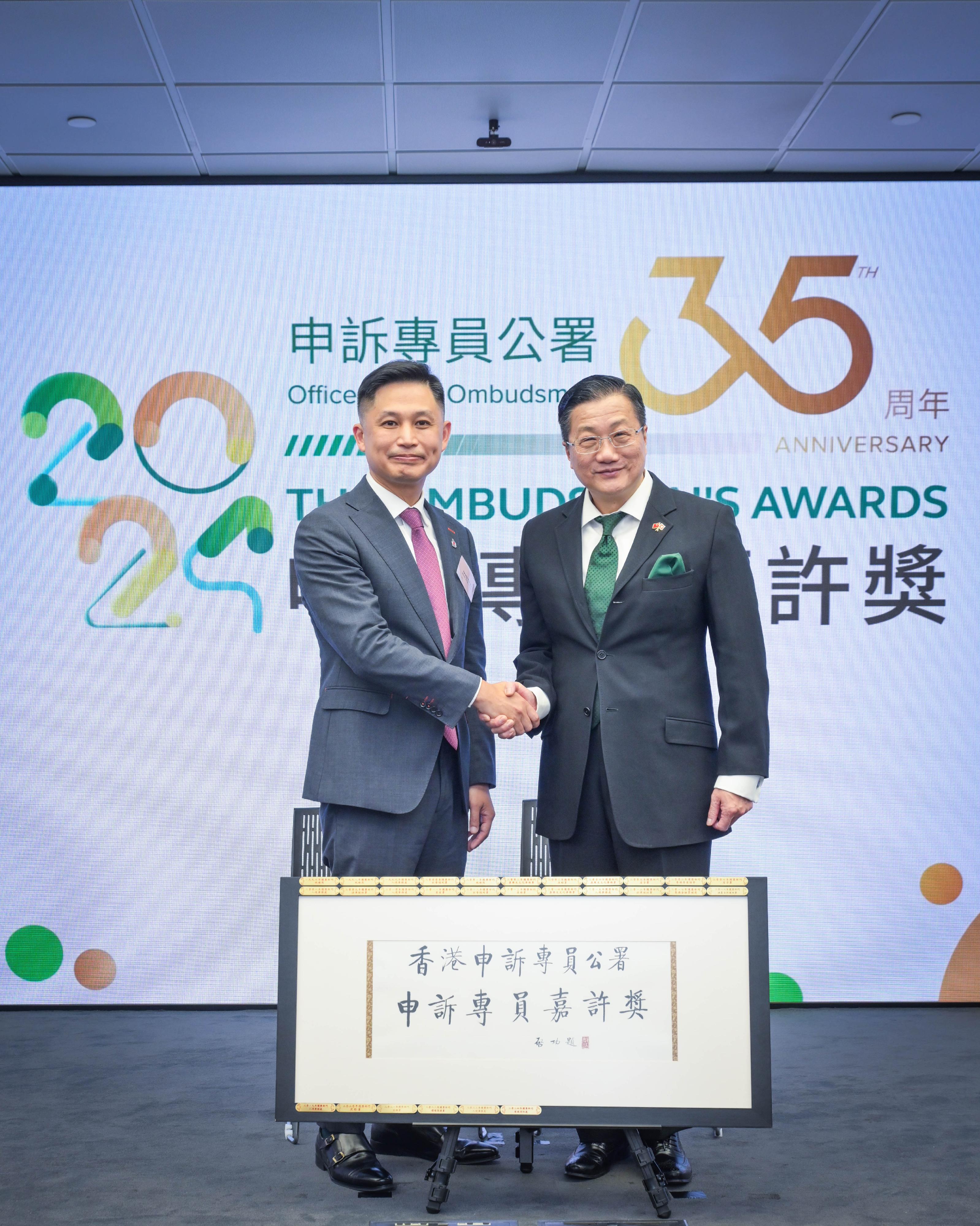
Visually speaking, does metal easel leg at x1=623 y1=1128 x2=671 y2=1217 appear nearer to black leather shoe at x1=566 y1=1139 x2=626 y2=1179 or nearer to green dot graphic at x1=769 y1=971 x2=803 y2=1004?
black leather shoe at x1=566 y1=1139 x2=626 y2=1179

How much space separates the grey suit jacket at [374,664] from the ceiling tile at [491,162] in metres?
1.98

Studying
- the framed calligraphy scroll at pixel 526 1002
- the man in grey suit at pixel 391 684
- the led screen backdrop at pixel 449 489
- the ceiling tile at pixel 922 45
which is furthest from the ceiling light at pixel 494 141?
the framed calligraphy scroll at pixel 526 1002

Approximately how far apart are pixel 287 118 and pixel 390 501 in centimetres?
190

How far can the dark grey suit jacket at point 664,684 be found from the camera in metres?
2.21

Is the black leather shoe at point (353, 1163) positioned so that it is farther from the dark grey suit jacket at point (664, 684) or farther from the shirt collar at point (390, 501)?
the shirt collar at point (390, 501)

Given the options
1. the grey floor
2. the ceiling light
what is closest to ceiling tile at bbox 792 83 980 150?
the ceiling light

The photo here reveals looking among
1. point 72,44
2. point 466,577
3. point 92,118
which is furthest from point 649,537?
point 92,118

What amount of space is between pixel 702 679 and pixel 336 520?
2.63 feet

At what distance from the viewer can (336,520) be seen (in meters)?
2.29

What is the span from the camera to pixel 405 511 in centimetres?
237

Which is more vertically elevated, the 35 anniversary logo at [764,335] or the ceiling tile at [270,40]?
the ceiling tile at [270,40]

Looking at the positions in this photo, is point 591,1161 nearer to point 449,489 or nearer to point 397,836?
point 397,836

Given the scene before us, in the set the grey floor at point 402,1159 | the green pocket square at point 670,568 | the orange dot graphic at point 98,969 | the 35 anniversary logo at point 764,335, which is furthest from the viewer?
the 35 anniversary logo at point 764,335

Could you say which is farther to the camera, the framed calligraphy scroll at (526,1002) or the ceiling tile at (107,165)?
the ceiling tile at (107,165)
